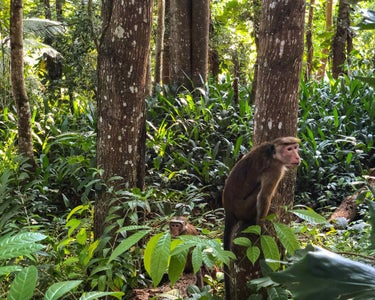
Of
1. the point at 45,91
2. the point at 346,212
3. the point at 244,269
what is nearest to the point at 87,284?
the point at 244,269

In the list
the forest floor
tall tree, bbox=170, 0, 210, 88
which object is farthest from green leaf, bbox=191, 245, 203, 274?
tall tree, bbox=170, 0, 210, 88

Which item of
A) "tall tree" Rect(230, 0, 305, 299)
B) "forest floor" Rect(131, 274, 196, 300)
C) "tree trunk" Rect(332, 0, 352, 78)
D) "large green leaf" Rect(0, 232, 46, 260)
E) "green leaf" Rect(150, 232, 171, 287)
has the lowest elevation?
"forest floor" Rect(131, 274, 196, 300)

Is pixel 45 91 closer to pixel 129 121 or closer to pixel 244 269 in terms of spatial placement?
pixel 129 121

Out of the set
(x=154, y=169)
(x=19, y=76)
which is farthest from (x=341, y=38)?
(x=19, y=76)

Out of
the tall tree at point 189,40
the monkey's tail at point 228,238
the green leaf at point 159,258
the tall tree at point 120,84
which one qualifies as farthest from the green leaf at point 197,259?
the tall tree at point 189,40

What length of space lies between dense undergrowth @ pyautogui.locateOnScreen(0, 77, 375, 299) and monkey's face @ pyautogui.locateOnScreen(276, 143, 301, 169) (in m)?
1.09

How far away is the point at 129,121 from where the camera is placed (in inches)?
165

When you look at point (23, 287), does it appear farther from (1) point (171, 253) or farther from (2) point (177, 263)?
(2) point (177, 263)

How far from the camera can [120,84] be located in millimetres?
4117

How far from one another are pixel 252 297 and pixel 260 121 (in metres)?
1.35

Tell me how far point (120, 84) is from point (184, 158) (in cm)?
249

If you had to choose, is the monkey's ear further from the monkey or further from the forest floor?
the forest floor

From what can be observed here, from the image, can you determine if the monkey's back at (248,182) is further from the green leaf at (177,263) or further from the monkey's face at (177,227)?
the green leaf at (177,263)

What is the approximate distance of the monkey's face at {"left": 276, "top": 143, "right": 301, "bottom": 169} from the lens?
312 cm
